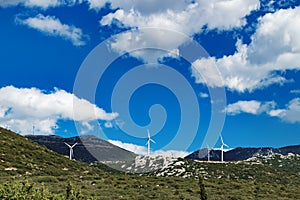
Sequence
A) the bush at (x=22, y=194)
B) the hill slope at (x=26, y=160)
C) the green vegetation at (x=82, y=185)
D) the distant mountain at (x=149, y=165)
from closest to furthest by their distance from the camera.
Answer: the bush at (x=22, y=194) → the green vegetation at (x=82, y=185) → the hill slope at (x=26, y=160) → the distant mountain at (x=149, y=165)

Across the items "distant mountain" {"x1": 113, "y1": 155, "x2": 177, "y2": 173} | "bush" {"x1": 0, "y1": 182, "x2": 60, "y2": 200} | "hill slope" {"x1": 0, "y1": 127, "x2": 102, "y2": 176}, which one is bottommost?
"bush" {"x1": 0, "y1": 182, "x2": 60, "y2": 200}

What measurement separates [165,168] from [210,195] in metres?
99.9

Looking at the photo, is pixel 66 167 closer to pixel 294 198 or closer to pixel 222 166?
pixel 294 198

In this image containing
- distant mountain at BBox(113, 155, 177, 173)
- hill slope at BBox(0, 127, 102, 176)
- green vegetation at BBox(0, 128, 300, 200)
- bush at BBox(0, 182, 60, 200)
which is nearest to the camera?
bush at BBox(0, 182, 60, 200)

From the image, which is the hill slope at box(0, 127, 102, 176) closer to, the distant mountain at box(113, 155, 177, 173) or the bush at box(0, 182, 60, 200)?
the bush at box(0, 182, 60, 200)

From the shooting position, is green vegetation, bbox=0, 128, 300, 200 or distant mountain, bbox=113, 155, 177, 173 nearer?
green vegetation, bbox=0, 128, 300, 200

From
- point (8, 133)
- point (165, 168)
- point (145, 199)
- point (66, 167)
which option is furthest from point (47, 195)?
point (165, 168)

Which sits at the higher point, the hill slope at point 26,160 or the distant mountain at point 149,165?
the distant mountain at point 149,165

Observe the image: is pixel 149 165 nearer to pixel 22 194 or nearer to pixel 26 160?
pixel 26 160

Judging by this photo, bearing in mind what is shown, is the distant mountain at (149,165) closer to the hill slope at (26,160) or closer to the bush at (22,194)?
the hill slope at (26,160)

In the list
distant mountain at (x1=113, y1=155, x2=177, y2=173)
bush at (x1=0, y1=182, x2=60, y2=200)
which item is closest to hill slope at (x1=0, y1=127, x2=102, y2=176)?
bush at (x1=0, y1=182, x2=60, y2=200)

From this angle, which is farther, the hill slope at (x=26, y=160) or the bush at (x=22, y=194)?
the hill slope at (x=26, y=160)

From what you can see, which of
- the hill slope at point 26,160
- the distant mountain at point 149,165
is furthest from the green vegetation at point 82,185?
the distant mountain at point 149,165

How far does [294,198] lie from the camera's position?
205 ft
